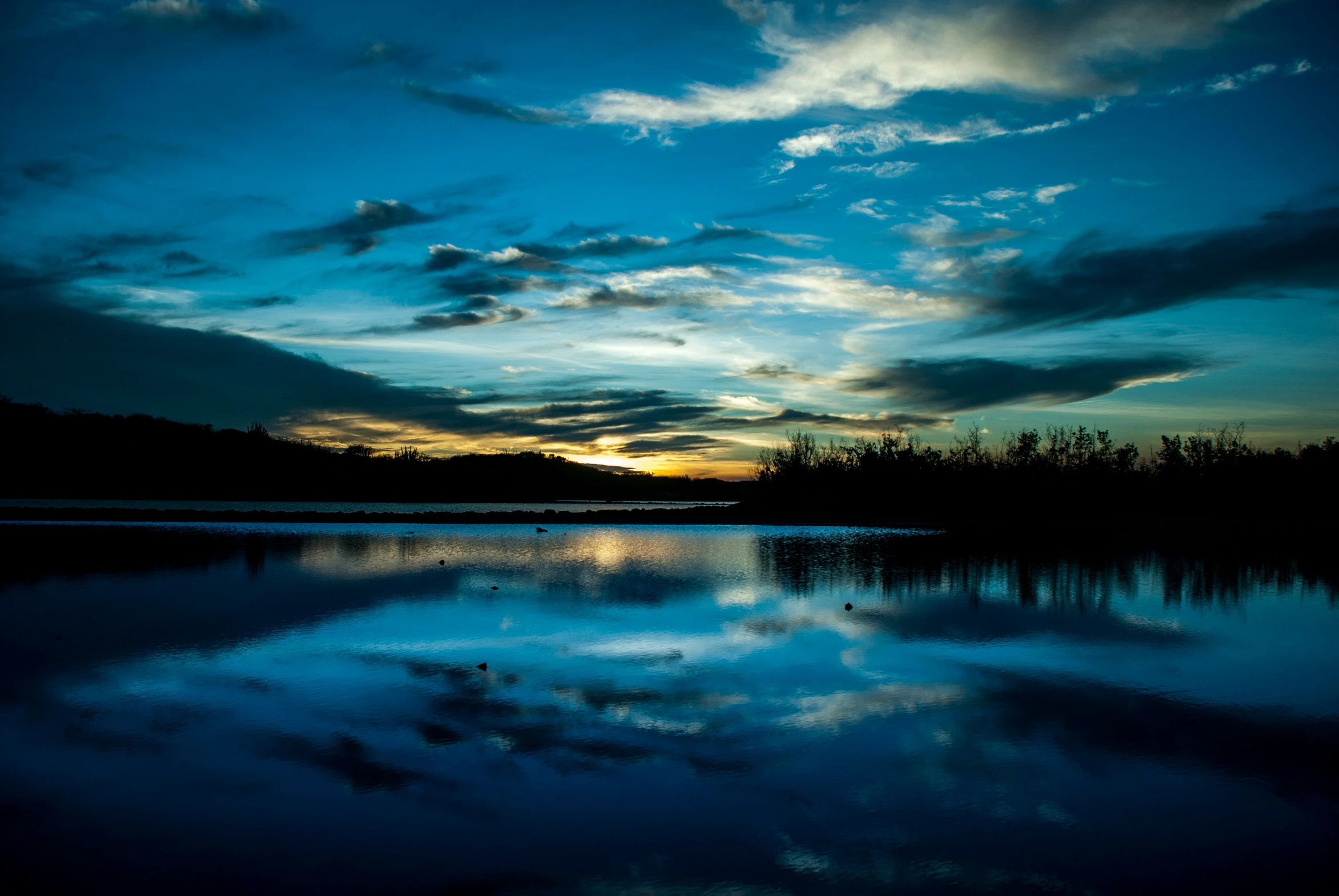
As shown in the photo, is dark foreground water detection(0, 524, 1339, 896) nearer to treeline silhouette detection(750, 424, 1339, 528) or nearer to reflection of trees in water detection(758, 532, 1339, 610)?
reflection of trees in water detection(758, 532, 1339, 610)

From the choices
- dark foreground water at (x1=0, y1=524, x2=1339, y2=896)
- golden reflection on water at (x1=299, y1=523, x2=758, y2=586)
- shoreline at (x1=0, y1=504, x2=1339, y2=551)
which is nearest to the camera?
dark foreground water at (x1=0, y1=524, x2=1339, y2=896)

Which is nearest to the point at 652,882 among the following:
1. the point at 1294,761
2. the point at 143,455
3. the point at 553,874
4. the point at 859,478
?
the point at 553,874

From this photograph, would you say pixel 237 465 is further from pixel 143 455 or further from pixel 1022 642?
pixel 1022 642

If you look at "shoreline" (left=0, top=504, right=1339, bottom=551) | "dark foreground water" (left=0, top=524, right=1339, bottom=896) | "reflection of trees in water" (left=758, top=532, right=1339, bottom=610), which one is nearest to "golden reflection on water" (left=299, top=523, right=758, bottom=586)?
"reflection of trees in water" (left=758, top=532, right=1339, bottom=610)

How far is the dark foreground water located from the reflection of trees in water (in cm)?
129

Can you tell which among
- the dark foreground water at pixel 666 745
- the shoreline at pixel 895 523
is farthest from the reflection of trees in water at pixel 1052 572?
the shoreline at pixel 895 523

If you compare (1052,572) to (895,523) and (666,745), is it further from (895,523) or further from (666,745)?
(895,523)

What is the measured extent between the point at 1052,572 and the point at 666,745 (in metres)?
15.2

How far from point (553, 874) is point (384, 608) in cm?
994

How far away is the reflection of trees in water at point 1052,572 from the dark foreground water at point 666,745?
1.29 meters

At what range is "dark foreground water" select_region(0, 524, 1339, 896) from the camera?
4.33 m

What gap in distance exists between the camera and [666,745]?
628 cm

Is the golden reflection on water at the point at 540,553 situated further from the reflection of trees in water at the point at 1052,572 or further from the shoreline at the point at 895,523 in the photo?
the shoreline at the point at 895,523

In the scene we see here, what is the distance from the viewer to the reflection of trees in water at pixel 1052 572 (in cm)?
1523
